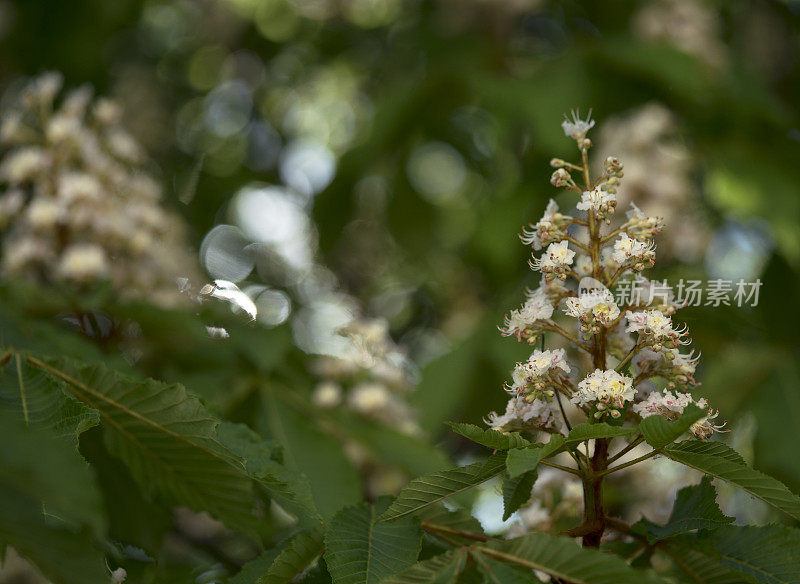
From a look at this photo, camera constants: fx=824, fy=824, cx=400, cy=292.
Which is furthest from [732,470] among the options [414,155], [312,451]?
[414,155]

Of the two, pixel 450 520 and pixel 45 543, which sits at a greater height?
pixel 450 520

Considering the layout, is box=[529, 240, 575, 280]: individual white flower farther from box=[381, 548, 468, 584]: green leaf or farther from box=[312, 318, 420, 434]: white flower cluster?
box=[312, 318, 420, 434]: white flower cluster

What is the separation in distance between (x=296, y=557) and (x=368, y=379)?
1.49 m

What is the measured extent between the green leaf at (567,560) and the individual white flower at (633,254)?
1.18ft

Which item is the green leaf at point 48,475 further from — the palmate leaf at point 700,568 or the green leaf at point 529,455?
the palmate leaf at point 700,568

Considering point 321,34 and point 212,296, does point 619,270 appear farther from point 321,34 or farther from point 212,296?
point 321,34

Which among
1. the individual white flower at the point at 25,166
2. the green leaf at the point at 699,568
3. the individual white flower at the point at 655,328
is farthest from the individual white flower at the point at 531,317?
the individual white flower at the point at 25,166

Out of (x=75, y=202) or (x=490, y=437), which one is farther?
(x=75, y=202)

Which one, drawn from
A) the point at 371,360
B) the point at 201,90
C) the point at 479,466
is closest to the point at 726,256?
the point at 371,360

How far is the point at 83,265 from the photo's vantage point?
2.49 metres

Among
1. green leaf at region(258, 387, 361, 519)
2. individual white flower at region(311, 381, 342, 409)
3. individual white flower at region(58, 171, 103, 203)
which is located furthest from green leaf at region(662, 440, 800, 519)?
individual white flower at region(58, 171, 103, 203)

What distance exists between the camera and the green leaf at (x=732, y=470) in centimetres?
99

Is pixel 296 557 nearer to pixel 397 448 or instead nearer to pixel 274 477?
pixel 274 477

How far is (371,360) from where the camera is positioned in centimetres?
269
